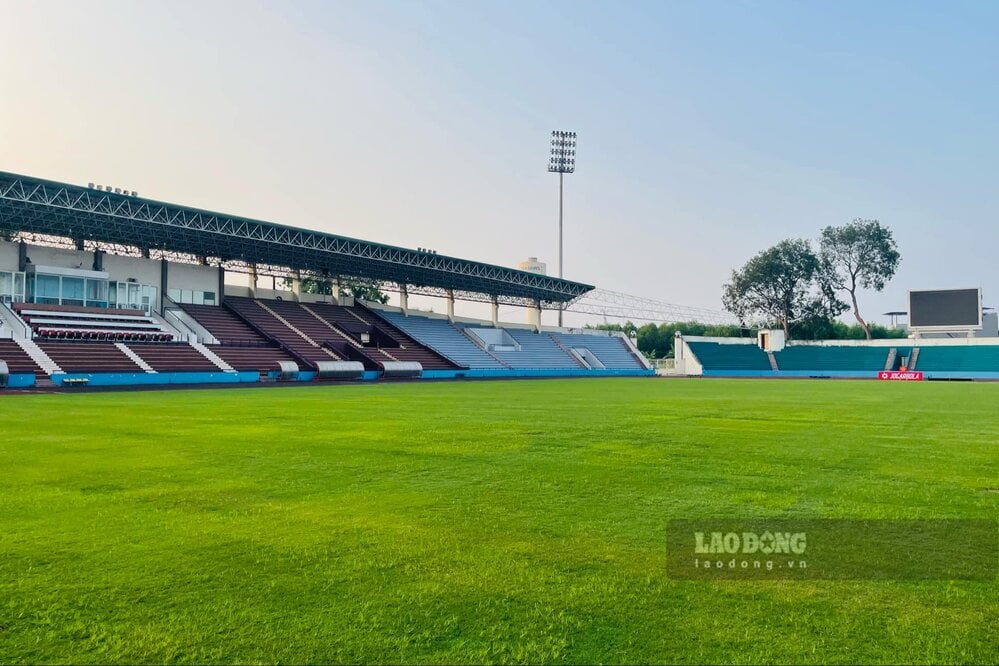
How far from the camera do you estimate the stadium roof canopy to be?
33969 mm

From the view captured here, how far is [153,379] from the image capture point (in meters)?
34.1

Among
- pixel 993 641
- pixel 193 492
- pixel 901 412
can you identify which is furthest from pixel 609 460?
pixel 901 412

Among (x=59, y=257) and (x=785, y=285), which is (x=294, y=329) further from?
(x=785, y=285)

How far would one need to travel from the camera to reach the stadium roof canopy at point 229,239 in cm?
3397

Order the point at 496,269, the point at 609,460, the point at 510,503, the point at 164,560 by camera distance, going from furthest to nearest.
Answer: the point at 496,269 < the point at 609,460 < the point at 510,503 < the point at 164,560

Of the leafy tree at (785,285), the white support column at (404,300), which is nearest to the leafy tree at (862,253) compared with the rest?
the leafy tree at (785,285)

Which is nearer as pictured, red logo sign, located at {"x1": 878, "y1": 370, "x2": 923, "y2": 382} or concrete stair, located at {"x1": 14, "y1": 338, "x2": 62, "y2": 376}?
concrete stair, located at {"x1": 14, "y1": 338, "x2": 62, "y2": 376}

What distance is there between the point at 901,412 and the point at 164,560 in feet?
62.4

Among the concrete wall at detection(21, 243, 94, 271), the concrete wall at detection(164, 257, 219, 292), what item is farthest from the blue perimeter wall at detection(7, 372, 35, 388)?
the concrete wall at detection(164, 257, 219, 292)

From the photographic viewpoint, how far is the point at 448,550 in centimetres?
471

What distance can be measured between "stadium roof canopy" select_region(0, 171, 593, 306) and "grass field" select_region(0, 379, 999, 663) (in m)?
27.9

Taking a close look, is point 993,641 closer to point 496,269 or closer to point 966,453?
point 966,453

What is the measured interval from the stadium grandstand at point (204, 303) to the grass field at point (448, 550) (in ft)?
90.3

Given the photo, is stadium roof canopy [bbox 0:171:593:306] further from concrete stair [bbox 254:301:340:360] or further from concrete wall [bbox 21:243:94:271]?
concrete stair [bbox 254:301:340:360]
